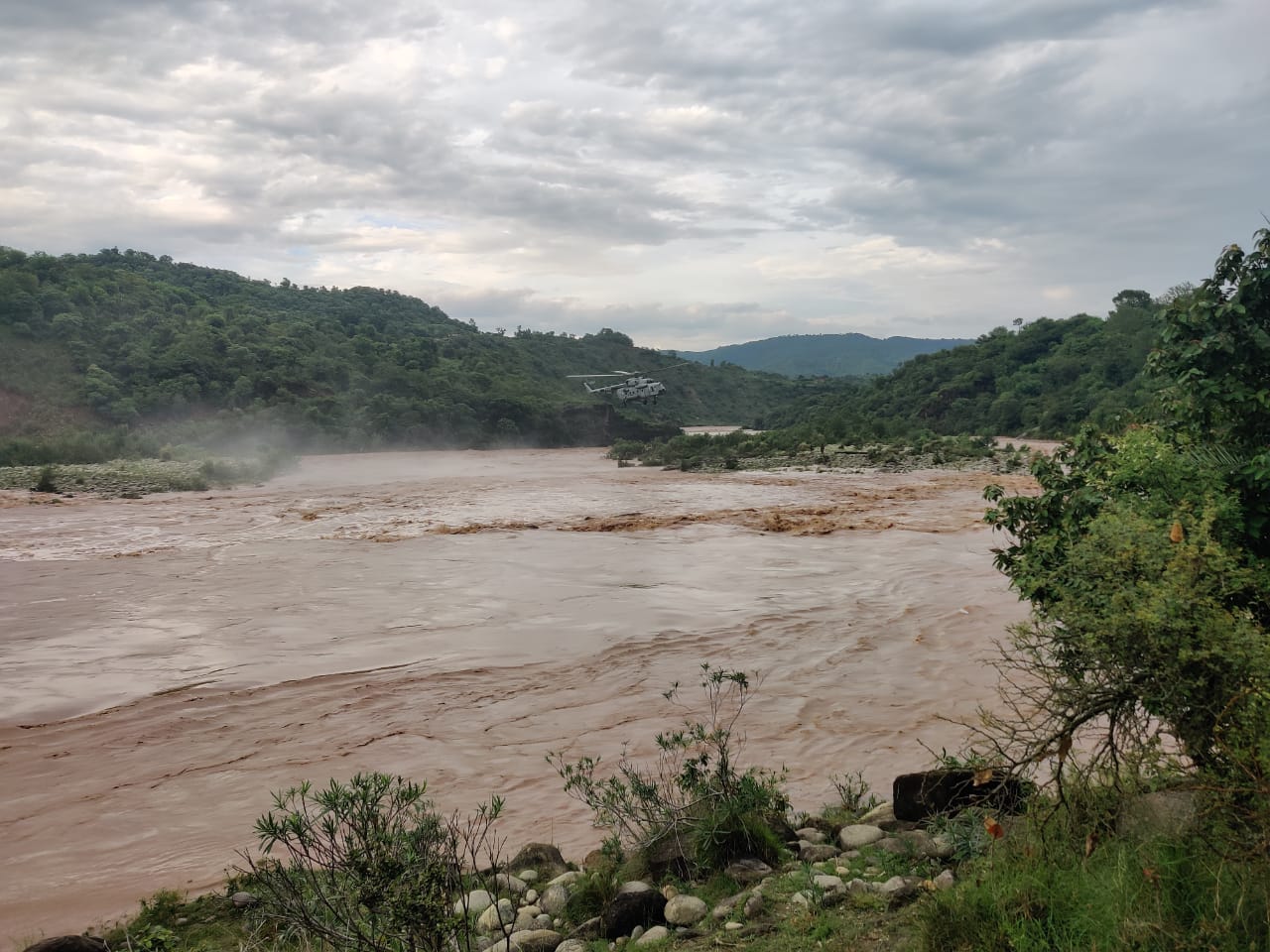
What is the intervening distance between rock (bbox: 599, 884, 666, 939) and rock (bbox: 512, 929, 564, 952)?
24 centimetres

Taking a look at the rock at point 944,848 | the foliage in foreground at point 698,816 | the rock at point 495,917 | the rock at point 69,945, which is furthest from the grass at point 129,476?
the rock at point 944,848

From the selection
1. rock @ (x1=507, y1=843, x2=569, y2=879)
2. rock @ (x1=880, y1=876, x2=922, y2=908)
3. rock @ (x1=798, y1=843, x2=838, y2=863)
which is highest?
rock @ (x1=880, y1=876, x2=922, y2=908)

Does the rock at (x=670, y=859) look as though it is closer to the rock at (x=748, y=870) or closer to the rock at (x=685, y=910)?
the rock at (x=748, y=870)

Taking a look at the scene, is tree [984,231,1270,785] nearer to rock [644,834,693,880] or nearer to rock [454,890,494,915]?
rock [644,834,693,880]

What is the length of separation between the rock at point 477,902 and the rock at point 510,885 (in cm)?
10

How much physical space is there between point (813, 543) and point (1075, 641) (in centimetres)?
1557

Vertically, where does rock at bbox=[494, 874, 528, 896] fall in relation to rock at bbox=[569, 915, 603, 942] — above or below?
below

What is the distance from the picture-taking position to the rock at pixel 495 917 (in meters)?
4.64

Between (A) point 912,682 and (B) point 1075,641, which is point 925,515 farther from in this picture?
(B) point 1075,641

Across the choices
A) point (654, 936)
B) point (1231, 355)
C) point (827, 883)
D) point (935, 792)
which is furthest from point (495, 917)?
point (1231, 355)

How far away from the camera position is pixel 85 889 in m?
5.57

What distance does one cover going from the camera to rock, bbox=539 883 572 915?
4852mm

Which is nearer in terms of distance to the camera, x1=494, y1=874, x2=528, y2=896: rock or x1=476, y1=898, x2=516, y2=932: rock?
x1=476, y1=898, x2=516, y2=932: rock

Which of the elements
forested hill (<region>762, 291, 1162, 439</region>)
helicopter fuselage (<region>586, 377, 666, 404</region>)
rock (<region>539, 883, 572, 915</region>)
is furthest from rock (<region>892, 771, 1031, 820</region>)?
helicopter fuselage (<region>586, 377, 666, 404</region>)
